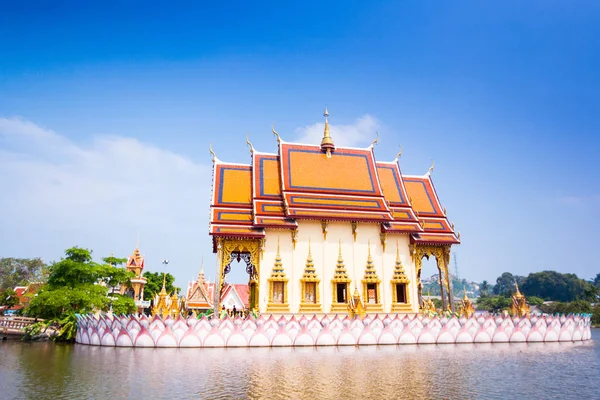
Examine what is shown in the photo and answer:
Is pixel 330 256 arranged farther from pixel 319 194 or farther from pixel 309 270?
pixel 319 194

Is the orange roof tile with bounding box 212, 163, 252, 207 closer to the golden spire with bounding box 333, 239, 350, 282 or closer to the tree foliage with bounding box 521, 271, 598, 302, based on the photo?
the golden spire with bounding box 333, 239, 350, 282

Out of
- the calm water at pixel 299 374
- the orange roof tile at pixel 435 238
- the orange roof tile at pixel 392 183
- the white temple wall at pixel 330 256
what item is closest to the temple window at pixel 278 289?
the white temple wall at pixel 330 256

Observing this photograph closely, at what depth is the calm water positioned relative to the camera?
24.5 ft

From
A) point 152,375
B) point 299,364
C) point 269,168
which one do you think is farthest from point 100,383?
point 269,168

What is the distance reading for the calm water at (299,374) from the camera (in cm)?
747

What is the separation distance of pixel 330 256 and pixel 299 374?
12.1m

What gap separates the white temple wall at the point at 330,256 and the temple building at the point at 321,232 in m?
0.05

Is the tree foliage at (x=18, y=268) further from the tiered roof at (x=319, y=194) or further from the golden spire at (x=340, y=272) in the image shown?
the golden spire at (x=340, y=272)

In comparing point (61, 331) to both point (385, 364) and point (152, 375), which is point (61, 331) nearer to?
point (152, 375)

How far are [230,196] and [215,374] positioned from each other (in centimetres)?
1341

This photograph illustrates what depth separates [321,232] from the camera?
2150 centimetres

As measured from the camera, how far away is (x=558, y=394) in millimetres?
7613

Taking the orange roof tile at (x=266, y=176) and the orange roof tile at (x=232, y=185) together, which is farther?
the orange roof tile at (x=266, y=176)

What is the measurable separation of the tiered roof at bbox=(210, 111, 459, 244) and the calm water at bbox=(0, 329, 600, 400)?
7.94 m
